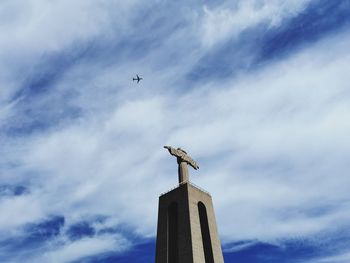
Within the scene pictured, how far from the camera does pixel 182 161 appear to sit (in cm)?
4419

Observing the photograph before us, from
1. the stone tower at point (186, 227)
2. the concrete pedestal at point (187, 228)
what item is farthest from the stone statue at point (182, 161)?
the concrete pedestal at point (187, 228)

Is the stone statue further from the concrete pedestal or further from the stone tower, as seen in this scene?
the concrete pedestal

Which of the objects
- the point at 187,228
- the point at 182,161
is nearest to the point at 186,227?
the point at 187,228

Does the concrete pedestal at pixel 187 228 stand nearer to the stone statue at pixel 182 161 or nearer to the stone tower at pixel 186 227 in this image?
the stone tower at pixel 186 227

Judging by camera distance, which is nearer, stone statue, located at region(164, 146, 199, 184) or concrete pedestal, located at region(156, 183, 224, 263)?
concrete pedestal, located at region(156, 183, 224, 263)

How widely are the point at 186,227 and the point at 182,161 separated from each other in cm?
1091

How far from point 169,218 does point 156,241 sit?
10.4 ft

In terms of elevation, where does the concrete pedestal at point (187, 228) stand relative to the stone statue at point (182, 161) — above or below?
below

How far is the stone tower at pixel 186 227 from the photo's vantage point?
34062mm

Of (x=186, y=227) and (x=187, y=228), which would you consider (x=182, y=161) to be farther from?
(x=187, y=228)

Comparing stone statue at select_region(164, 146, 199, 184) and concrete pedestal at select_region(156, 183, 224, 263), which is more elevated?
stone statue at select_region(164, 146, 199, 184)

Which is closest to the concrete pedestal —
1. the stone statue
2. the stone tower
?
the stone tower

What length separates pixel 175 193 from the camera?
4022cm

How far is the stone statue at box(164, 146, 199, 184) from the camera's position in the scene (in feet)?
138
